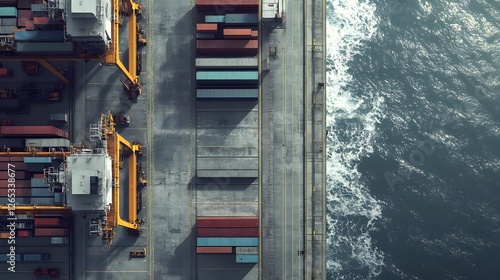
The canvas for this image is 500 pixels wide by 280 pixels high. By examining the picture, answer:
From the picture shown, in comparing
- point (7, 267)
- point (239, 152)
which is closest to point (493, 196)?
point (239, 152)

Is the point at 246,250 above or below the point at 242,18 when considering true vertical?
below

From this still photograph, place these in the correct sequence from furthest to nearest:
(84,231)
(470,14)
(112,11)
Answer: (470,14), (84,231), (112,11)

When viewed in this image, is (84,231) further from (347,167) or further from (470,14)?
(470,14)

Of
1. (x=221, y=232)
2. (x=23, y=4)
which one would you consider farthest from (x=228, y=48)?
(x=23, y=4)

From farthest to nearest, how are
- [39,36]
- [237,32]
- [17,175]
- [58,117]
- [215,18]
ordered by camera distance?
[58,117]
[215,18]
[237,32]
[17,175]
[39,36]

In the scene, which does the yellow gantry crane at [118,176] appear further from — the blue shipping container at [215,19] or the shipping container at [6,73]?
the blue shipping container at [215,19]

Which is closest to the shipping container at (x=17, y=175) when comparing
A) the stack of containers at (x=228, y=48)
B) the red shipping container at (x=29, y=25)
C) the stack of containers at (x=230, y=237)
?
the red shipping container at (x=29, y=25)

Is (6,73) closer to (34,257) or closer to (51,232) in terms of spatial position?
(51,232)
